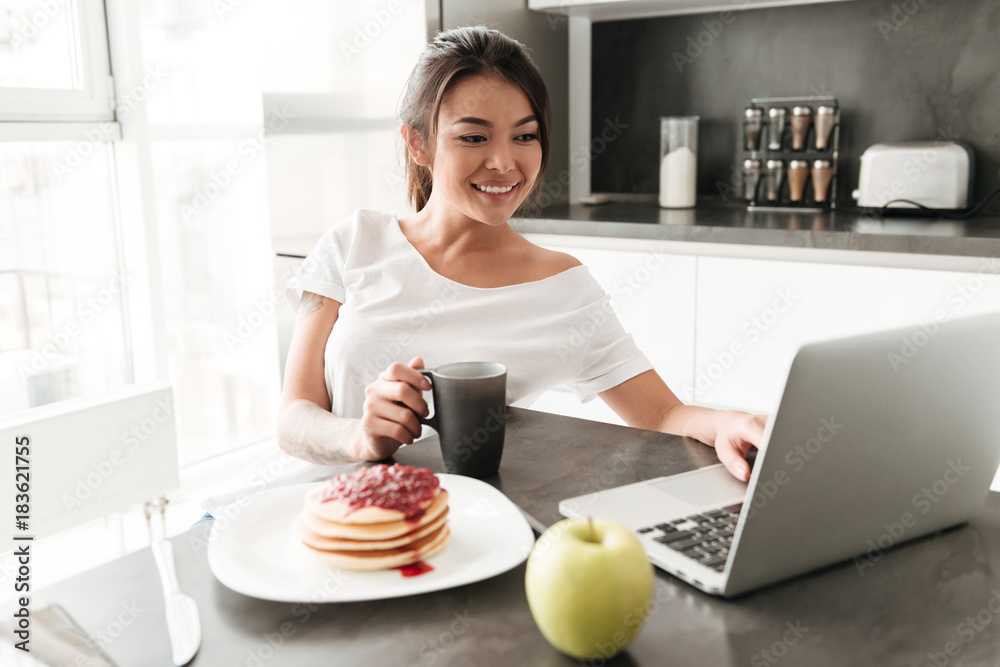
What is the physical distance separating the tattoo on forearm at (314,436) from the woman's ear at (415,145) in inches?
19.0

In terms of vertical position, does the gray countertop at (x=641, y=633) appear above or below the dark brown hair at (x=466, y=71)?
below

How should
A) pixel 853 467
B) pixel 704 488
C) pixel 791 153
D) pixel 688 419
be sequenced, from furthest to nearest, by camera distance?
pixel 791 153, pixel 688 419, pixel 704 488, pixel 853 467

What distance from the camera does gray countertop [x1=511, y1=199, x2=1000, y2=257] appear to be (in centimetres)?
188

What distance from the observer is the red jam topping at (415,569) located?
2.14 ft

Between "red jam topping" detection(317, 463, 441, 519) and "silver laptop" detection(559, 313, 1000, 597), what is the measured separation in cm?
15

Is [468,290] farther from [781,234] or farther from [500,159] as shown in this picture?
[781,234]

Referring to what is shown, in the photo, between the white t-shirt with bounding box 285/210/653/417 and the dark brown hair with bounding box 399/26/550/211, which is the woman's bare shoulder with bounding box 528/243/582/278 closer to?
the white t-shirt with bounding box 285/210/653/417

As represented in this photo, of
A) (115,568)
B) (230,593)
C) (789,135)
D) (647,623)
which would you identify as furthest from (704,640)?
(789,135)

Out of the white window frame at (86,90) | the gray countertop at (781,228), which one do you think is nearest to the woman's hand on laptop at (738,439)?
the gray countertop at (781,228)

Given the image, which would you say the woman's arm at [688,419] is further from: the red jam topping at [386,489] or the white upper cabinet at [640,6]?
the white upper cabinet at [640,6]

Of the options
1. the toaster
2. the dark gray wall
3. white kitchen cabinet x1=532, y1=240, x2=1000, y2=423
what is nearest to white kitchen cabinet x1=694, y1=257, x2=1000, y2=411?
white kitchen cabinet x1=532, y1=240, x2=1000, y2=423

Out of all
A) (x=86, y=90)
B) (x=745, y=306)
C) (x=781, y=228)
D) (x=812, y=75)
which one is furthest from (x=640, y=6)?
(x=86, y=90)

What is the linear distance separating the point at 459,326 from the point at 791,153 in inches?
62.9

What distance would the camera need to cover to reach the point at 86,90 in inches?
105
